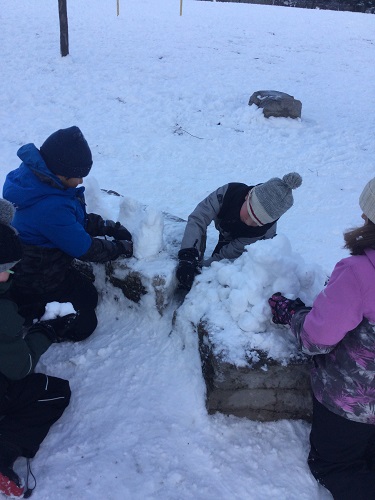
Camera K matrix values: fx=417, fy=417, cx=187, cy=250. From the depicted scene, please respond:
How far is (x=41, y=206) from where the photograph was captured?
105 inches

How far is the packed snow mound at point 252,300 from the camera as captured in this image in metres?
2.40

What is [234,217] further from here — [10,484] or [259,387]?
[10,484]

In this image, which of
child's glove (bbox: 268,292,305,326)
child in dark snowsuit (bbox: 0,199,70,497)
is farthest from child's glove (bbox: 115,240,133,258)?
child's glove (bbox: 268,292,305,326)

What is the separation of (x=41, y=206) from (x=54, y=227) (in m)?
0.16

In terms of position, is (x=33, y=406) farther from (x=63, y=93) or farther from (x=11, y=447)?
(x=63, y=93)

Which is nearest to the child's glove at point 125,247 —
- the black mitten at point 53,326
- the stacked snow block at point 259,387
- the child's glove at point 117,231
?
the child's glove at point 117,231

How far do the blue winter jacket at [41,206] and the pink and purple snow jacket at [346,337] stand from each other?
1537mm

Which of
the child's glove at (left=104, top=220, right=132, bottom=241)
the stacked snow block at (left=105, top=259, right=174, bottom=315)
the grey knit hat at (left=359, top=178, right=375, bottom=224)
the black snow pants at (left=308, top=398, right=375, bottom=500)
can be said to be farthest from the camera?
the child's glove at (left=104, top=220, right=132, bottom=241)

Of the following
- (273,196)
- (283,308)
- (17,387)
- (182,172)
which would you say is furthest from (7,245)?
(182,172)

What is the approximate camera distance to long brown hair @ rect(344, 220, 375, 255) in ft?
6.00

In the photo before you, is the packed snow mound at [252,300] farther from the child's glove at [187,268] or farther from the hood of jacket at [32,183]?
the hood of jacket at [32,183]

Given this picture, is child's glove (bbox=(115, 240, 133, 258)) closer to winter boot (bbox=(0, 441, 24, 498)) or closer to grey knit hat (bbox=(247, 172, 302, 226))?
grey knit hat (bbox=(247, 172, 302, 226))

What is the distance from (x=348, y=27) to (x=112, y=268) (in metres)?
18.1

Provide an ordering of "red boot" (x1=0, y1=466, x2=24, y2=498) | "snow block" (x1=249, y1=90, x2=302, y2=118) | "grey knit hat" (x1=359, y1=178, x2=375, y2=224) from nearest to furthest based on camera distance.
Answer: "grey knit hat" (x1=359, y1=178, x2=375, y2=224), "red boot" (x1=0, y1=466, x2=24, y2=498), "snow block" (x1=249, y1=90, x2=302, y2=118)
